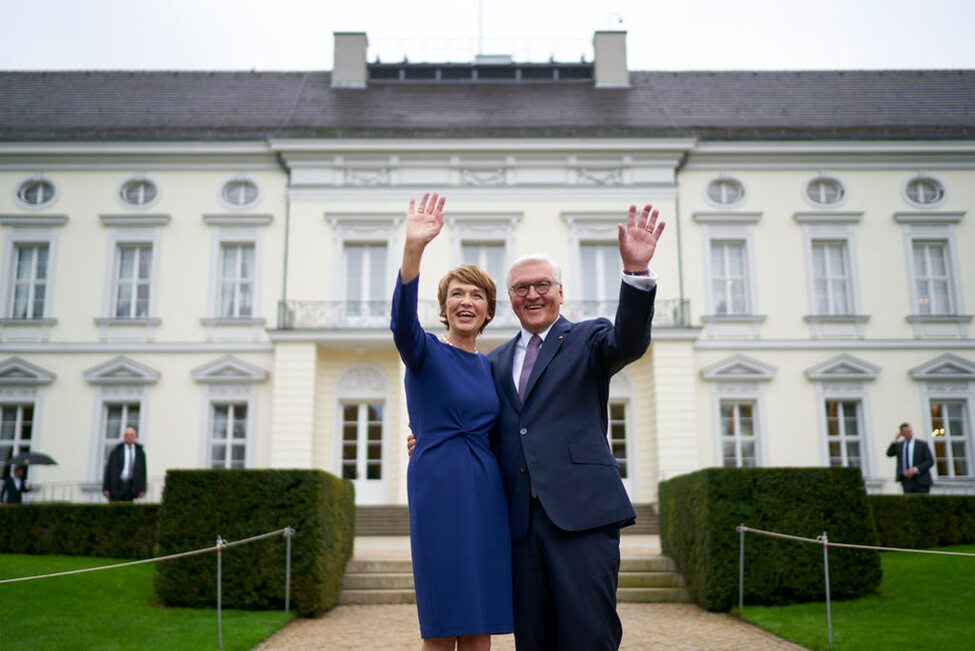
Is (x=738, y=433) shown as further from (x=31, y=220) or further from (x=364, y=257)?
(x=31, y=220)

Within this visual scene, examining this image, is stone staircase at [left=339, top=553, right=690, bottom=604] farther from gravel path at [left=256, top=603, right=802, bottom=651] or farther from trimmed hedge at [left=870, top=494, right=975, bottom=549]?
trimmed hedge at [left=870, top=494, right=975, bottom=549]

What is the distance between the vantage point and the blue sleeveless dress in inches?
124

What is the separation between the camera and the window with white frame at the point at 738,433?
65.9ft

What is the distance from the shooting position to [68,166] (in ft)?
69.3

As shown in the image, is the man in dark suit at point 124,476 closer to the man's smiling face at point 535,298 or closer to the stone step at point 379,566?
the stone step at point 379,566

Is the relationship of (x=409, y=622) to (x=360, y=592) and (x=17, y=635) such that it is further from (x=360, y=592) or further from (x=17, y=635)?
(x=17, y=635)

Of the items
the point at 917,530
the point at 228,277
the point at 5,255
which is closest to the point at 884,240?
the point at 917,530

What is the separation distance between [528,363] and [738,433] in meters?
17.8

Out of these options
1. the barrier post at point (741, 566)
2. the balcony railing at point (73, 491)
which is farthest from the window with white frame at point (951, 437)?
the balcony railing at point (73, 491)

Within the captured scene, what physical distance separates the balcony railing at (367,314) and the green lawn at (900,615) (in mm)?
11073

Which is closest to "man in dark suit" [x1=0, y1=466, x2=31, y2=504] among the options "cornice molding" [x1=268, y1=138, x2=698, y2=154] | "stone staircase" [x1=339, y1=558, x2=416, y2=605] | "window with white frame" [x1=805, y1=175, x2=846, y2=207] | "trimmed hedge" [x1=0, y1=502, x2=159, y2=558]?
"trimmed hedge" [x1=0, y1=502, x2=159, y2=558]

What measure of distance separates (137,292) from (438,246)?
7.45 m

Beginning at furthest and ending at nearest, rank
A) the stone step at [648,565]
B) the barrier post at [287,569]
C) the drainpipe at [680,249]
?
1. the drainpipe at [680,249]
2. the stone step at [648,565]
3. the barrier post at [287,569]

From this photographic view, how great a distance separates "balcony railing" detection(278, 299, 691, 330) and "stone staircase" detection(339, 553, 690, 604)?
33.2ft
